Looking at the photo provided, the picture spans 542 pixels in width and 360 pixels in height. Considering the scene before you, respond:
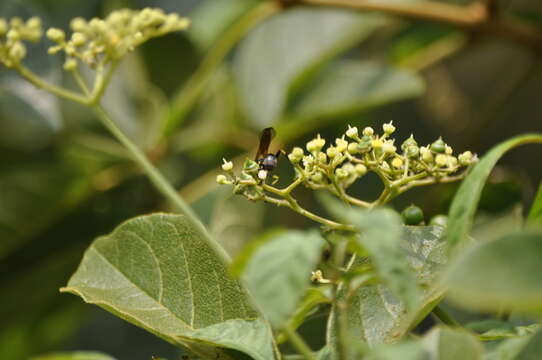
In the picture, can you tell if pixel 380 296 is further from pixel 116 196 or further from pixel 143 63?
pixel 143 63

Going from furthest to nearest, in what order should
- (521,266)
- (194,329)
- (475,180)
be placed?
1. (194,329)
2. (475,180)
3. (521,266)

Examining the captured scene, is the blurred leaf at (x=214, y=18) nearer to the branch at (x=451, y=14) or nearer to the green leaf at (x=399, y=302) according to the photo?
the branch at (x=451, y=14)

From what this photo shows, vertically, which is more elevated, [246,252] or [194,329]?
[246,252]

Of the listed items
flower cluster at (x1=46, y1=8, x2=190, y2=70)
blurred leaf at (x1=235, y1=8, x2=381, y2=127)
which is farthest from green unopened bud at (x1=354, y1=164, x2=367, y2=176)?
blurred leaf at (x1=235, y1=8, x2=381, y2=127)

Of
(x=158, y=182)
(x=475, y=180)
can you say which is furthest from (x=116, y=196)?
(x=475, y=180)

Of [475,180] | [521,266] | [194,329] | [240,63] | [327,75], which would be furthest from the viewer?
[240,63]

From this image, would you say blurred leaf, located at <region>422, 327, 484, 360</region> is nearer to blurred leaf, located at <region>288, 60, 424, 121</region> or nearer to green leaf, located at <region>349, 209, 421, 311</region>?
green leaf, located at <region>349, 209, 421, 311</region>

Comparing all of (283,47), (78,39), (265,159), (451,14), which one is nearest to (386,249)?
(265,159)
